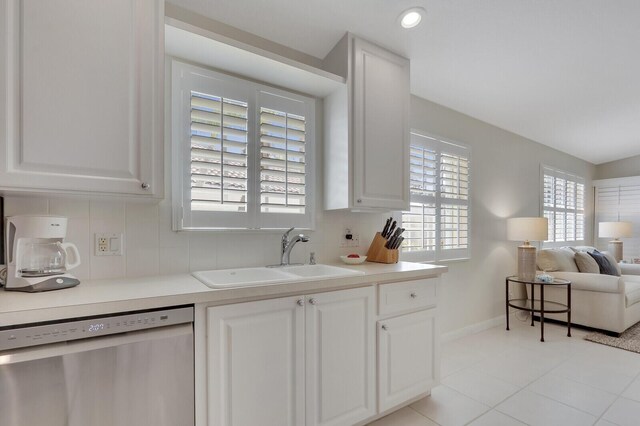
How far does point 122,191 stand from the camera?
1365 millimetres

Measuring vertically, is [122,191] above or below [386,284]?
above

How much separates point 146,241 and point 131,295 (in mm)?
557

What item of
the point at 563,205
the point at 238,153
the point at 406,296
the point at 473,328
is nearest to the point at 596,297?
the point at 473,328

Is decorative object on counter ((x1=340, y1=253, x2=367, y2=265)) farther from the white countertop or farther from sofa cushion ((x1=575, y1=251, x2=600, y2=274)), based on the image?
sofa cushion ((x1=575, y1=251, x2=600, y2=274))

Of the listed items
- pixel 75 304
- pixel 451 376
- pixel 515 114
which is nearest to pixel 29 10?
pixel 75 304

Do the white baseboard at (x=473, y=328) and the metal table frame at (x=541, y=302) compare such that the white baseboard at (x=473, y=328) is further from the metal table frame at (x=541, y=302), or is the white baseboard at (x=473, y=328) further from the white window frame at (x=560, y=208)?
the white window frame at (x=560, y=208)

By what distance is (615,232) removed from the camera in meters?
5.18

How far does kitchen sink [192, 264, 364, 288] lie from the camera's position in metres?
1.65

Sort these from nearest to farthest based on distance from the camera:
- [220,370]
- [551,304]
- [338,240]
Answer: [220,370]
[338,240]
[551,304]

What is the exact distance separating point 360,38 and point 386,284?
166 centimetres

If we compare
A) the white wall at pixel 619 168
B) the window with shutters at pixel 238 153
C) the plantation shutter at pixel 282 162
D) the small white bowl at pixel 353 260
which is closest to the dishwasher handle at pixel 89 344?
the window with shutters at pixel 238 153

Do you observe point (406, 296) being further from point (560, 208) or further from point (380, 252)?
point (560, 208)

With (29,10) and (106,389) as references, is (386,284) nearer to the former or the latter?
(106,389)

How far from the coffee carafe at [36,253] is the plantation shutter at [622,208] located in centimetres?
765
